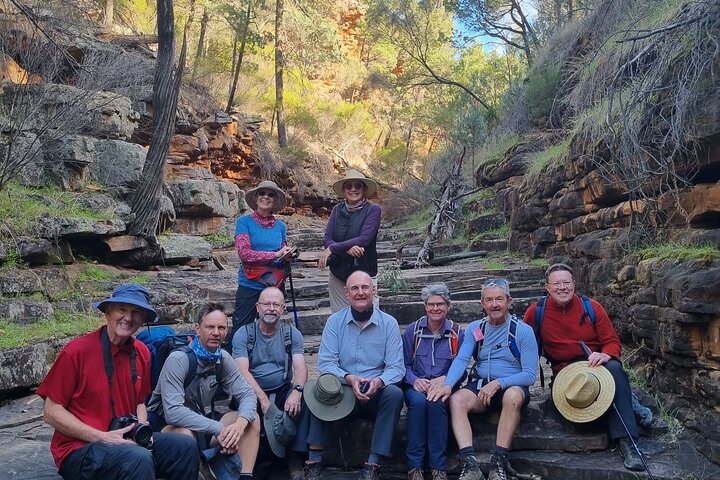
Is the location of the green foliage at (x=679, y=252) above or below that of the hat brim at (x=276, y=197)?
below

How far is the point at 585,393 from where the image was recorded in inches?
175

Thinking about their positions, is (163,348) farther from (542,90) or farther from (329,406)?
(542,90)

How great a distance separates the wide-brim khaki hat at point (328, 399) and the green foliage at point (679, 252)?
2794 mm

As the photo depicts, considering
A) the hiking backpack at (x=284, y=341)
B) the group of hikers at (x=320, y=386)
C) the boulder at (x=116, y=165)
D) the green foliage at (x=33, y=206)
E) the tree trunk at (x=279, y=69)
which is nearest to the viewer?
the group of hikers at (x=320, y=386)

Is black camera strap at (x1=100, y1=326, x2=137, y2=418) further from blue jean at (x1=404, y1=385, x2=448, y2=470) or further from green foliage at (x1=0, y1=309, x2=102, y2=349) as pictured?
green foliage at (x1=0, y1=309, x2=102, y2=349)

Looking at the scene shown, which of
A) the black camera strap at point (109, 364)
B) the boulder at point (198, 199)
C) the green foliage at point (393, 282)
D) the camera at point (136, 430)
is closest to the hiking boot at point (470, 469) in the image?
the camera at point (136, 430)

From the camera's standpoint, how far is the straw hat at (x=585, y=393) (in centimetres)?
443

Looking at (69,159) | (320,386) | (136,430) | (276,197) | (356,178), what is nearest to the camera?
(136,430)

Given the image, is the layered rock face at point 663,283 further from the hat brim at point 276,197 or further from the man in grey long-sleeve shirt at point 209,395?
the hat brim at point 276,197

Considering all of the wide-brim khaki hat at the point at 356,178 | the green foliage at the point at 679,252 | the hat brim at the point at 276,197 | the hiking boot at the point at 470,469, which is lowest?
the hiking boot at the point at 470,469

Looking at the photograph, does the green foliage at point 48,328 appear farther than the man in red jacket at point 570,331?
Yes

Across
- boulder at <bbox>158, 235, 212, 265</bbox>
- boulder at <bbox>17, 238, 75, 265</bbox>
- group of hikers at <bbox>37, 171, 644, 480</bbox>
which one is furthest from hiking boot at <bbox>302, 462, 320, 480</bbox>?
boulder at <bbox>158, 235, 212, 265</bbox>

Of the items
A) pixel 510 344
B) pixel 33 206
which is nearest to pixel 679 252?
pixel 510 344

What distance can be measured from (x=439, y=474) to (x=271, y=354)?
4.93 feet
